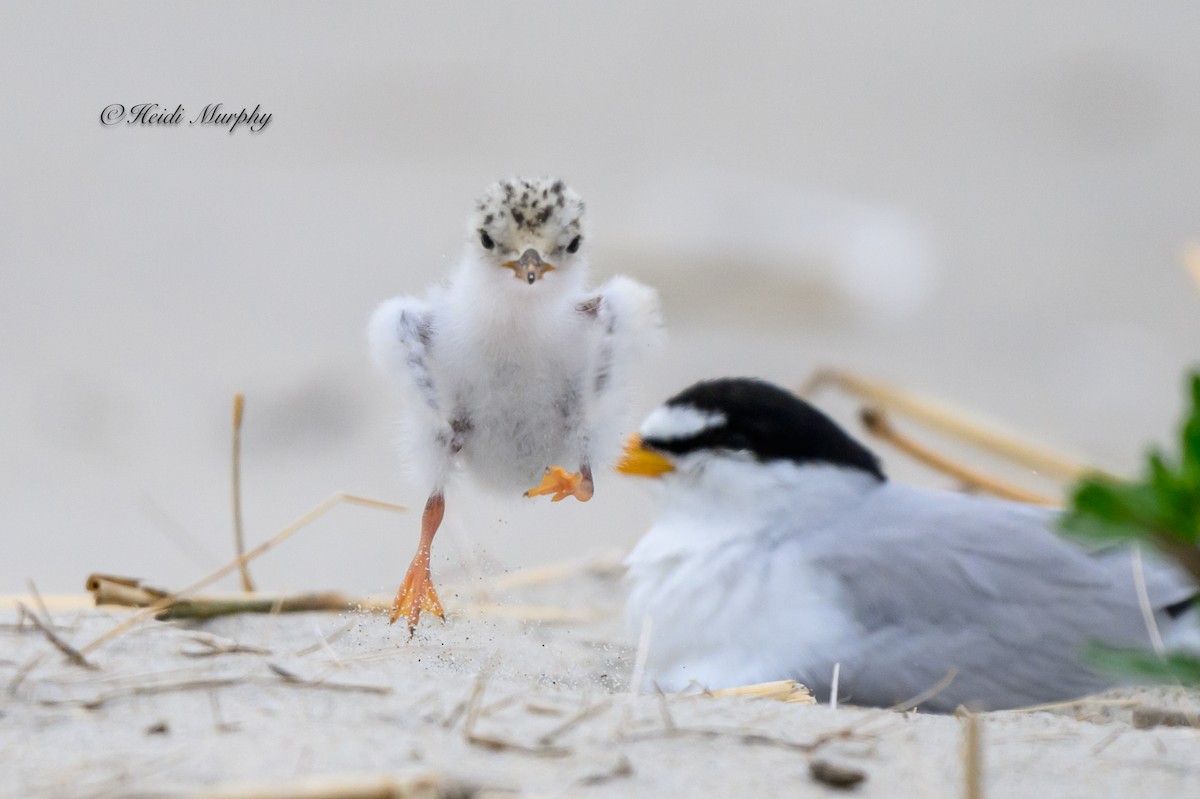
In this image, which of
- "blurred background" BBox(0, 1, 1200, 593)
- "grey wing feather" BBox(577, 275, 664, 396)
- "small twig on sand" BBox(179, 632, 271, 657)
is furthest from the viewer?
"blurred background" BBox(0, 1, 1200, 593)

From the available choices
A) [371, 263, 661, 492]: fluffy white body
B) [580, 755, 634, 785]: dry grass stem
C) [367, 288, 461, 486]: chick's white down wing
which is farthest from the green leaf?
[367, 288, 461, 486]: chick's white down wing

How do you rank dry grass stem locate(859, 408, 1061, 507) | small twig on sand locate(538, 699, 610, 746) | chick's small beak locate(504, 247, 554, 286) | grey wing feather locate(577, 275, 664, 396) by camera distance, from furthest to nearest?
dry grass stem locate(859, 408, 1061, 507) < grey wing feather locate(577, 275, 664, 396) < chick's small beak locate(504, 247, 554, 286) < small twig on sand locate(538, 699, 610, 746)

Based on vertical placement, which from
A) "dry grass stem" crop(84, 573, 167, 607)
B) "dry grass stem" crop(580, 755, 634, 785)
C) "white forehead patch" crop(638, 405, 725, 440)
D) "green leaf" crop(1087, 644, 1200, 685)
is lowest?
"dry grass stem" crop(84, 573, 167, 607)

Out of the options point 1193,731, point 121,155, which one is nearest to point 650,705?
point 1193,731

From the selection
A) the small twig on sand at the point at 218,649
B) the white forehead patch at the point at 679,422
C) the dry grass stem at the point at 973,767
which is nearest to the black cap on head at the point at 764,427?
the white forehead patch at the point at 679,422

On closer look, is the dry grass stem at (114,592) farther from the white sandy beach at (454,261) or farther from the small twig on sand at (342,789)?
the small twig on sand at (342,789)

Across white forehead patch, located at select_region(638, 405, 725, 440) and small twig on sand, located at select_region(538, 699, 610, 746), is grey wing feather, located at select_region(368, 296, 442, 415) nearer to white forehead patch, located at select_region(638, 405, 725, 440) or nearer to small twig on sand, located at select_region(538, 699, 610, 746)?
white forehead patch, located at select_region(638, 405, 725, 440)

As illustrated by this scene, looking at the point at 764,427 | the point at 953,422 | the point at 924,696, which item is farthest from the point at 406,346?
the point at 953,422
